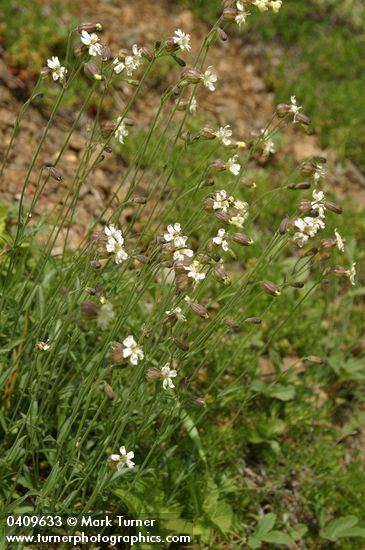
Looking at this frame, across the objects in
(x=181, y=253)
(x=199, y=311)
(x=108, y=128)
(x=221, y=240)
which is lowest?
(x=199, y=311)

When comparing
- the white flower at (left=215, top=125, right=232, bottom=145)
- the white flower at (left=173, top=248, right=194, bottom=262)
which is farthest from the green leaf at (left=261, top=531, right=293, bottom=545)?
the white flower at (left=215, top=125, right=232, bottom=145)

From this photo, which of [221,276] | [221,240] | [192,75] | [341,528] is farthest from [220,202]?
[341,528]

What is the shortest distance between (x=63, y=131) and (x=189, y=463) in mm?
2922

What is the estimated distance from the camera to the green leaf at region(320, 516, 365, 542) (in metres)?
3.45

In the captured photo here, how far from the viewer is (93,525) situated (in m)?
2.96

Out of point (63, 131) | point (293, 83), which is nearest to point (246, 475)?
point (63, 131)

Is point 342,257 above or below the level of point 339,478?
above

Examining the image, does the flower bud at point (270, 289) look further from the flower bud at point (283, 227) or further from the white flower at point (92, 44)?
the white flower at point (92, 44)

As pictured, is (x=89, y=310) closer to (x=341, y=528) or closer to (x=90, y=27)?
(x=90, y=27)

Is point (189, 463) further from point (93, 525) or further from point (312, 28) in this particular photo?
point (312, 28)

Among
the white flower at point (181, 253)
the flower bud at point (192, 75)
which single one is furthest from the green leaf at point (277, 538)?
the flower bud at point (192, 75)

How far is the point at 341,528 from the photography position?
348 cm

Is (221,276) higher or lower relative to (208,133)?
lower

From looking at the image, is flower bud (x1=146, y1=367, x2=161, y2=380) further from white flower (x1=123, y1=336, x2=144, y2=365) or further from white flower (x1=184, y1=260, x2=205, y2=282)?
white flower (x1=184, y1=260, x2=205, y2=282)
